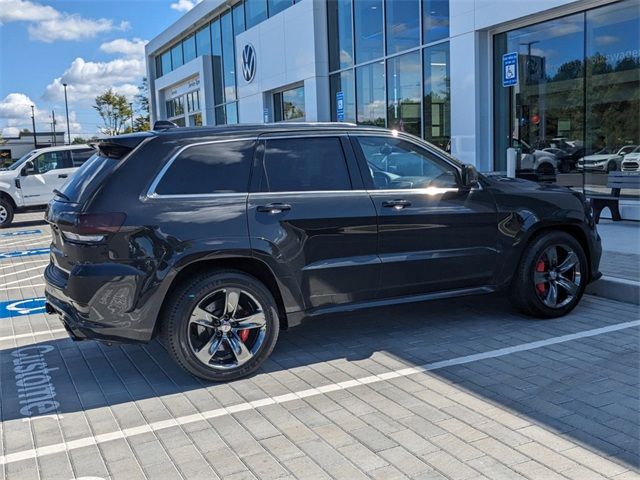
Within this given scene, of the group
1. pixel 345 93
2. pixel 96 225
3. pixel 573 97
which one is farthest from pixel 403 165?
pixel 345 93

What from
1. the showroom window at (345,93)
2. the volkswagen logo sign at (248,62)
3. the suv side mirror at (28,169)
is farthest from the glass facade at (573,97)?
the volkswagen logo sign at (248,62)

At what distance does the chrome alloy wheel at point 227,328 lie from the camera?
4.37 metres

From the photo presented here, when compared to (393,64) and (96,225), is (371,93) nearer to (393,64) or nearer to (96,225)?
(393,64)

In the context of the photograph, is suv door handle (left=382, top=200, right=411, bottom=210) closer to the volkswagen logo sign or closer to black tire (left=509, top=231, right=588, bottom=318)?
black tire (left=509, top=231, right=588, bottom=318)

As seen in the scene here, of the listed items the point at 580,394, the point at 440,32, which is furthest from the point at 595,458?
the point at 440,32

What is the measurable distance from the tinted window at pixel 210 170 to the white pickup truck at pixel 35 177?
515 inches

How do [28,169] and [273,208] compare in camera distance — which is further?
[28,169]

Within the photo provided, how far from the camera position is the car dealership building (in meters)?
10.9

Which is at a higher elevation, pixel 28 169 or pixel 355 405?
pixel 28 169

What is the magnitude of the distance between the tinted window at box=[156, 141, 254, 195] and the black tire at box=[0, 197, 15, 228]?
552 inches

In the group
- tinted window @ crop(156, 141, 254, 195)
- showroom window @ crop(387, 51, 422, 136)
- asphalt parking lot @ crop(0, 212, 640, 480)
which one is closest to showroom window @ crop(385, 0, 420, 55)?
showroom window @ crop(387, 51, 422, 136)

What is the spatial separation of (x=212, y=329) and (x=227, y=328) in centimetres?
11

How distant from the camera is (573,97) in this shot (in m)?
11.6

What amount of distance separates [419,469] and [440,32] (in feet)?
40.4
